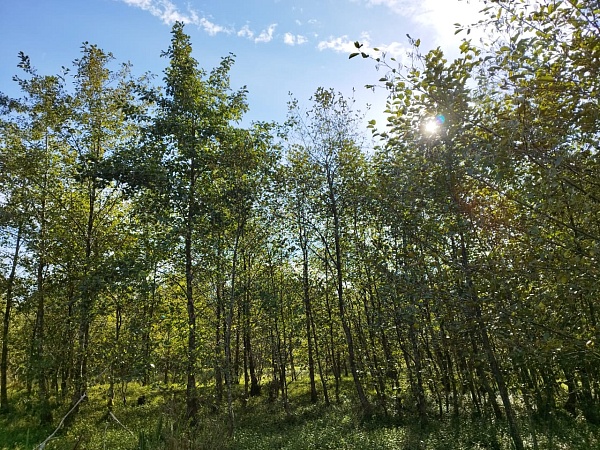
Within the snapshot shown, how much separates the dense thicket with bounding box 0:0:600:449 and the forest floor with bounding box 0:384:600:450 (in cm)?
86

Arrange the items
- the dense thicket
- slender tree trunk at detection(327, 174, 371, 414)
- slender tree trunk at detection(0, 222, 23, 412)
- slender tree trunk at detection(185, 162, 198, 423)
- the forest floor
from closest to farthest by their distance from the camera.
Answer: the dense thicket → the forest floor → slender tree trunk at detection(185, 162, 198, 423) → slender tree trunk at detection(327, 174, 371, 414) → slender tree trunk at detection(0, 222, 23, 412)

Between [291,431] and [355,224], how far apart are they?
8.81m

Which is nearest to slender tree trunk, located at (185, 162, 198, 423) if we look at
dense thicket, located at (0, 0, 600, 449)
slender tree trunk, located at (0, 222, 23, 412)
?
dense thicket, located at (0, 0, 600, 449)

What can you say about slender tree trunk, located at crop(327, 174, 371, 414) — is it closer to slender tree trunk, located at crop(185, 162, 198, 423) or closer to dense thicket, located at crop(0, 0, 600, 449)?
dense thicket, located at crop(0, 0, 600, 449)

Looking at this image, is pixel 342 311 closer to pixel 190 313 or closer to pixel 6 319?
pixel 190 313

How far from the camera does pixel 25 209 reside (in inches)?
667

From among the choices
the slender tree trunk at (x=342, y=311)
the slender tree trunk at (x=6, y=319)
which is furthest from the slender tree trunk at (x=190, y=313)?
the slender tree trunk at (x=6, y=319)

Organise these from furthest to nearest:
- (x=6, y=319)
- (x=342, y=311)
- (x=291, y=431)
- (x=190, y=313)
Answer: (x=6, y=319)
(x=342, y=311)
(x=291, y=431)
(x=190, y=313)

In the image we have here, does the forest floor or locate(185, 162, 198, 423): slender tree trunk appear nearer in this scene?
the forest floor

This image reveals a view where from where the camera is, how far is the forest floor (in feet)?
30.9

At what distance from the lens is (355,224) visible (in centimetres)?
1636

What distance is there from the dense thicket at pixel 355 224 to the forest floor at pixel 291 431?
0.86m

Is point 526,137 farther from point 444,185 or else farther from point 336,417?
point 336,417

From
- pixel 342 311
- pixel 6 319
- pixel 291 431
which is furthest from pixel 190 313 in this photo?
pixel 6 319
